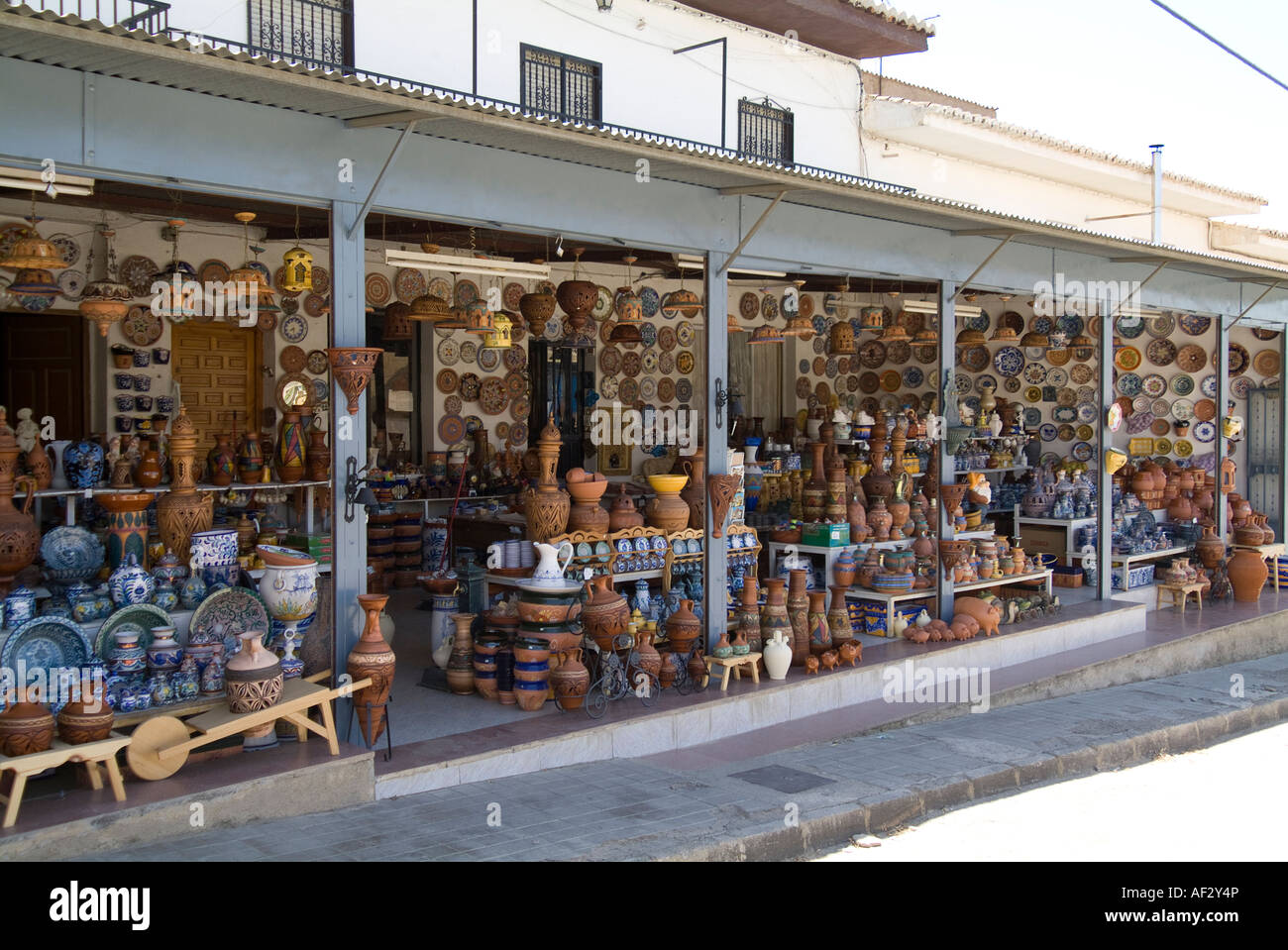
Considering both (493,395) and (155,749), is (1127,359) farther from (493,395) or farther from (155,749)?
(155,749)

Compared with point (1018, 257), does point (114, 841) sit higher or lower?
lower

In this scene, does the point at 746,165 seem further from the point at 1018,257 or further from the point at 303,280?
the point at 1018,257

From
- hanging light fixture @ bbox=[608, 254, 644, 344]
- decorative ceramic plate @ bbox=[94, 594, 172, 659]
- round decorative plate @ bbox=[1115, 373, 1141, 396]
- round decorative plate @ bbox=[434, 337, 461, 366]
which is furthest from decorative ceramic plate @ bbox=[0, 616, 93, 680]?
round decorative plate @ bbox=[1115, 373, 1141, 396]

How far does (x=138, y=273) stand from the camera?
29.4 feet

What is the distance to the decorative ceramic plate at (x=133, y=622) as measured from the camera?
534 cm

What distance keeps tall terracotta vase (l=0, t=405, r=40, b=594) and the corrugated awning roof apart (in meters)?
2.01

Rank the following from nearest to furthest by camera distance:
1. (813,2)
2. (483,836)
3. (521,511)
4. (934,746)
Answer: (483,836) < (934,746) < (521,511) < (813,2)

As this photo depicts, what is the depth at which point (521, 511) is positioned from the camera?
9.09 meters

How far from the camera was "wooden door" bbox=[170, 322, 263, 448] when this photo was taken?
9.70m

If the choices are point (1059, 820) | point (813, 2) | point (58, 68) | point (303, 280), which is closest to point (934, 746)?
point (1059, 820)

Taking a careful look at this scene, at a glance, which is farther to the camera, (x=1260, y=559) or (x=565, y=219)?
(x=1260, y=559)

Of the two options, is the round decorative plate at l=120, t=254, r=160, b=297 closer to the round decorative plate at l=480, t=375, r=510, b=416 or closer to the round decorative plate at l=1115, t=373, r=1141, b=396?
the round decorative plate at l=480, t=375, r=510, b=416

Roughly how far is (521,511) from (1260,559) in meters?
8.21

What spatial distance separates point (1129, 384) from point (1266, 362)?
2307mm
